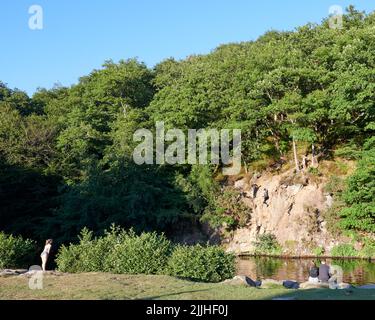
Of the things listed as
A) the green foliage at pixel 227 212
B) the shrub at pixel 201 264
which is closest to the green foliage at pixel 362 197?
the green foliage at pixel 227 212

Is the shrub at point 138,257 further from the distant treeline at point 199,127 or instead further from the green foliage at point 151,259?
the distant treeline at point 199,127

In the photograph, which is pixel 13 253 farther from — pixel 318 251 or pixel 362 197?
pixel 362 197

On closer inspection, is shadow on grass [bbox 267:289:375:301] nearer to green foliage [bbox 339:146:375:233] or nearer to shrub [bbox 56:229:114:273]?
shrub [bbox 56:229:114:273]

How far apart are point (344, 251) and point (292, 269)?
4812 millimetres

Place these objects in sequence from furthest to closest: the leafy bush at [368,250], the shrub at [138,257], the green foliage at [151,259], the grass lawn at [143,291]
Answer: the leafy bush at [368,250] < the shrub at [138,257] < the green foliage at [151,259] < the grass lawn at [143,291]

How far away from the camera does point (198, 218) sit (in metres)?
31.0

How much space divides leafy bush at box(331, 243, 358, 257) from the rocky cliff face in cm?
39

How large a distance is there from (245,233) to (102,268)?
1619 cm

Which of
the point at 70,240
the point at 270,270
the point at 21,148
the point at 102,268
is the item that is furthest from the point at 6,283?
the point at 21,148

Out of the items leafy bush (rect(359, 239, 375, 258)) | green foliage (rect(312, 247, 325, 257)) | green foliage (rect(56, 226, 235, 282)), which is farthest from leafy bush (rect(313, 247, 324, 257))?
green foliage (rect(56, 226, 235, 282))

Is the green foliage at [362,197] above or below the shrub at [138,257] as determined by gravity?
above

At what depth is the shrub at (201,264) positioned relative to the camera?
14305 mm

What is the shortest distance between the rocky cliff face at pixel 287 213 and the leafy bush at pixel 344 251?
388 millimetres

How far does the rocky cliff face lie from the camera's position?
2797cm
